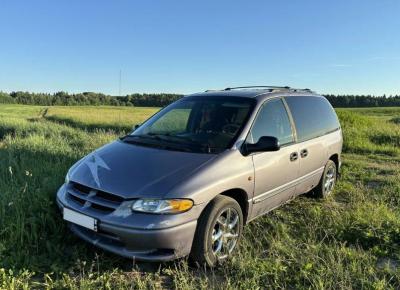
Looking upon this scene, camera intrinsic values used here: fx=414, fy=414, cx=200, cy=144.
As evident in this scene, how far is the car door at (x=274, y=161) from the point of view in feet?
15.2

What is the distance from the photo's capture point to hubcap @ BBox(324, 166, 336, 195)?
22.1 ft

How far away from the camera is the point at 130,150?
180 inches

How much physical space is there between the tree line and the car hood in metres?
72.8

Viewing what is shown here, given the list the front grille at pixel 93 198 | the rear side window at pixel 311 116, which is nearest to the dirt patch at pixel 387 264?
the rear side window at pixel 311 116

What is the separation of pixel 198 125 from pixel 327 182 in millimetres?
2893

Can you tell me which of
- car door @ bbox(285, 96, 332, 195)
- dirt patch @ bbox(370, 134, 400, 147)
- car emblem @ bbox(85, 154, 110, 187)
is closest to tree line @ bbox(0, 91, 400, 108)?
dirt patch @ bbox(370, 134, 400, 147)

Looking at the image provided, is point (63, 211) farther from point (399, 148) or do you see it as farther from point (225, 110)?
point (399, 148)

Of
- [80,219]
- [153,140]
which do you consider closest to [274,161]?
[153,140]

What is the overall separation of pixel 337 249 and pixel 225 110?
2006 millimetres

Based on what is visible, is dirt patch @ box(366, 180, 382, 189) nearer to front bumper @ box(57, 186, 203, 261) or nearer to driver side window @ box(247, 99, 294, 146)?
driver side window @ box(247, 99, 294, 146)

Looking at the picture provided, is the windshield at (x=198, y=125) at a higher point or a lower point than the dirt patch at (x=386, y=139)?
higher

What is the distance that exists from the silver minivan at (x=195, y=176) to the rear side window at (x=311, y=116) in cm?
2

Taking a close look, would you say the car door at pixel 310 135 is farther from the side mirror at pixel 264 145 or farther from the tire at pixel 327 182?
the side mirror at pixel 264 145

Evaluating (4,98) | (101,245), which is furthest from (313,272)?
(4,98)
